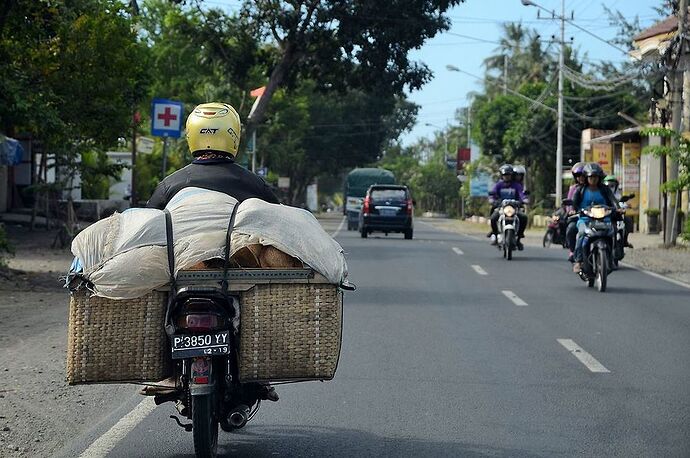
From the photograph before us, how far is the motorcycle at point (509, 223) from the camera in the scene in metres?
22.8

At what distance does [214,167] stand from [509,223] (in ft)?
56.7

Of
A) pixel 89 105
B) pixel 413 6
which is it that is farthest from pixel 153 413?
pixel 413 6

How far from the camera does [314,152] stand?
80.1m

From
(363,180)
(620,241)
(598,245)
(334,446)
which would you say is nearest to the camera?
(334,446)

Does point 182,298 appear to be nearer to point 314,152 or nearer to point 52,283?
point 52,283

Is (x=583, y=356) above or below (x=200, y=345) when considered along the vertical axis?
below

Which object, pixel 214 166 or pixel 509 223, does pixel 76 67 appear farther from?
pixel 214 166

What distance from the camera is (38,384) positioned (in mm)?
8750

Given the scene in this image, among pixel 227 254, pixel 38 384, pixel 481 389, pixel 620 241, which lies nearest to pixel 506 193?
pixel 620 241

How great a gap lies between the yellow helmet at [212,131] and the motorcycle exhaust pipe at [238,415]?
139cm

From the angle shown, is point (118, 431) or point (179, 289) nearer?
point (179, 289)

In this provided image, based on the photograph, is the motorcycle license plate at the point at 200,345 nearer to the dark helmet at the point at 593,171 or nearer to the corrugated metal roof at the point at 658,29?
the dark helmet at the point at 593,171

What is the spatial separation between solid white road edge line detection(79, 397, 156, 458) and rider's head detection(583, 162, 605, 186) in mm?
A: 10270

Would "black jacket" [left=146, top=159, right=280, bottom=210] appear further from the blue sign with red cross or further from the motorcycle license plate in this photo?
the blue sign with red cross
